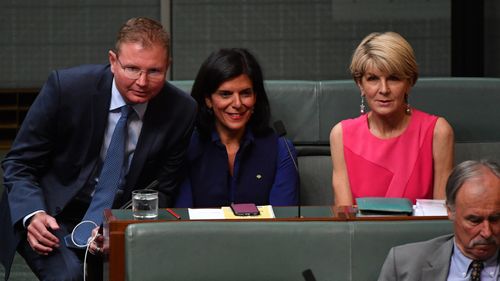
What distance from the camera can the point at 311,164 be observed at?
438 cm

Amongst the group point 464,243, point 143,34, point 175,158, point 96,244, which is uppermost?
point 143,34

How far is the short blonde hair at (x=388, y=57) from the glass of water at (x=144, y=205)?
1.05 metres

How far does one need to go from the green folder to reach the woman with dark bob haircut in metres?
0.73

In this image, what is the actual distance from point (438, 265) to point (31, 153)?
144cm

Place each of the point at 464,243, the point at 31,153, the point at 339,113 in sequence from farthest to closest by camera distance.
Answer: the point at 339,113 < the point at 31,153 < the point at 464,243

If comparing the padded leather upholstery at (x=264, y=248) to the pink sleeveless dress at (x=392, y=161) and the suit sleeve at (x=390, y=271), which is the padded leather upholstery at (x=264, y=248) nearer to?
the suit sleeve at (x=390, y=271)

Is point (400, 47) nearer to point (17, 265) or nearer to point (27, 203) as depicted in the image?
point (27, 203)

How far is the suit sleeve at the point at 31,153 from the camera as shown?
11.6ft

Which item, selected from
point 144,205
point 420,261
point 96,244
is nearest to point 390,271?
point 420,261

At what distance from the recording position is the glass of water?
3131 mm

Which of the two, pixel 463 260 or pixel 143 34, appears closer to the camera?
pixel 463 260

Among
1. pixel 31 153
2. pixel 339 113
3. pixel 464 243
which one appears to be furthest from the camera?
pixel 339 113

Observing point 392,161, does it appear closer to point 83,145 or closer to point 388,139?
point 388,139

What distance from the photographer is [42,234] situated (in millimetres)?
3471
